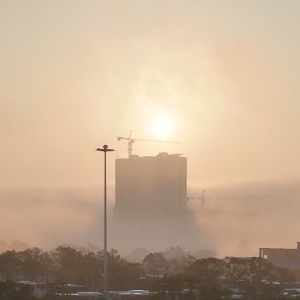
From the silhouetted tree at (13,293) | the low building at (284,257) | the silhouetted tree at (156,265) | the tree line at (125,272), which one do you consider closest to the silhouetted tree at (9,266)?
the tree line at (125,272)

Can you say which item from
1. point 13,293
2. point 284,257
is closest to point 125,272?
point 13,293

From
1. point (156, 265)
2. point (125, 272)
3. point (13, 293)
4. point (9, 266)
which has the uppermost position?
point (156, 265)

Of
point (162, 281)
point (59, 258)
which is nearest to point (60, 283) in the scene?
point (162, 281)

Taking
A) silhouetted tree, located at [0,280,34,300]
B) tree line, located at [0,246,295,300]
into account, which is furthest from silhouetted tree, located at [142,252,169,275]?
silhouetted tree, located at [0,280,34,300]

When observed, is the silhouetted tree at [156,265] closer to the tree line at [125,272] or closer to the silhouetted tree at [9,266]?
the tree line at [125,272]

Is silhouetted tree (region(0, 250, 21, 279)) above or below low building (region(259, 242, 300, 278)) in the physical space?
below

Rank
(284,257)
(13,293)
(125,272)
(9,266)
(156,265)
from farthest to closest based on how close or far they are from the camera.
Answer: (284,257)
(156,265)
(9,266)
(125,272)
(13,293)

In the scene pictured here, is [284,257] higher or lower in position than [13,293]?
higher

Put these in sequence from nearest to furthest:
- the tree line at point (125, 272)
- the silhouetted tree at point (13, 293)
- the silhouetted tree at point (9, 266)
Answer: the silhouetted tree at point (13, 293), the tree line at point (125, 272), the silhouetted tree at point (9, 266)

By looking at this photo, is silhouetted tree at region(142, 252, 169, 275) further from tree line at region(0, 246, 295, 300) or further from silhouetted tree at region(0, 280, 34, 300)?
silhouetted tree at region(0, 280, 34, 300)

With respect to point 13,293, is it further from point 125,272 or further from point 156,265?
point 156,265

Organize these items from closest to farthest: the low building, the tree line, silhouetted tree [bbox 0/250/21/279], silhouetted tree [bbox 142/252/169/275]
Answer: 1. the tree line
2. silhouetted tree [bbox 0/250/21/279]
3. silhouetted tree [bbox 142/252/169/275]
4. the low building

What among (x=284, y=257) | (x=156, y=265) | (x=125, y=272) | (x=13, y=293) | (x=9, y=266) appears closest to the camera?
(x=13, y=293)

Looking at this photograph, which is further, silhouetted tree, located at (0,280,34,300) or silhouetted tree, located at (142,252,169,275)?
silhouetted tree, located at (142,252,169,275)
